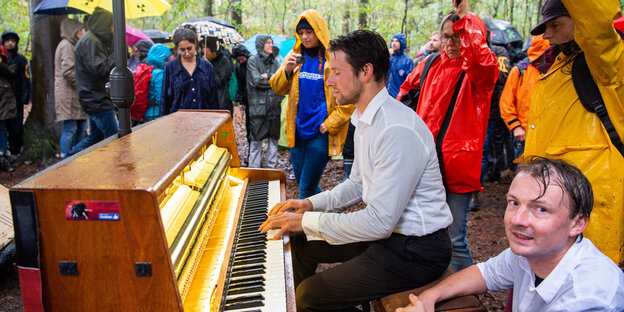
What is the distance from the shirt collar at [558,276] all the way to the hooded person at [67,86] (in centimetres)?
715

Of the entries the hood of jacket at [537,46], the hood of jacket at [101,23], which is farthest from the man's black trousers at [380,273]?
the hood of jacket at [101,23]

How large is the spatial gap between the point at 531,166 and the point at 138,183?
4.89 ft

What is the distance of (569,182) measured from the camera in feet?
5.46

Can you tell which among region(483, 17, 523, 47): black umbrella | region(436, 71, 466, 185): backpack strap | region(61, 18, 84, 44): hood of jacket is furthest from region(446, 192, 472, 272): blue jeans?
region(61, 18, 84, 44): hood of jacket

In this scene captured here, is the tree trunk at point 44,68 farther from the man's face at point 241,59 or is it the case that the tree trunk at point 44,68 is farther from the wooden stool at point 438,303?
the wooden stool at point 438,303

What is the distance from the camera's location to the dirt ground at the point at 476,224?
12.8 ft

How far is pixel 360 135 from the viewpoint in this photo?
2584 millimetres

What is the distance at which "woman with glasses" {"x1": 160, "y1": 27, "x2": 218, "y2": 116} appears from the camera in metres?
5.49

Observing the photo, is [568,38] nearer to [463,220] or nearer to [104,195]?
[463,220]

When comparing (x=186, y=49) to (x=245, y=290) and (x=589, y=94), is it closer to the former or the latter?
(x=245, y=290)

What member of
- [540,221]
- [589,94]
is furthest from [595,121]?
[540,221]

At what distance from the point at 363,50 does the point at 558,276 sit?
145 centimetres

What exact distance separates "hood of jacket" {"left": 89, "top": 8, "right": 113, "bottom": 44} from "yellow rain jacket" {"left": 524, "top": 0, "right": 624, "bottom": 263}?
545 centimetres

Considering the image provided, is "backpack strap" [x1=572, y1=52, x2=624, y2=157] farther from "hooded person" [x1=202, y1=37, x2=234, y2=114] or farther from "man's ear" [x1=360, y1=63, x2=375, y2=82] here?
"hooded person" [x1=202, y1=37, x2=234, y2=114]
